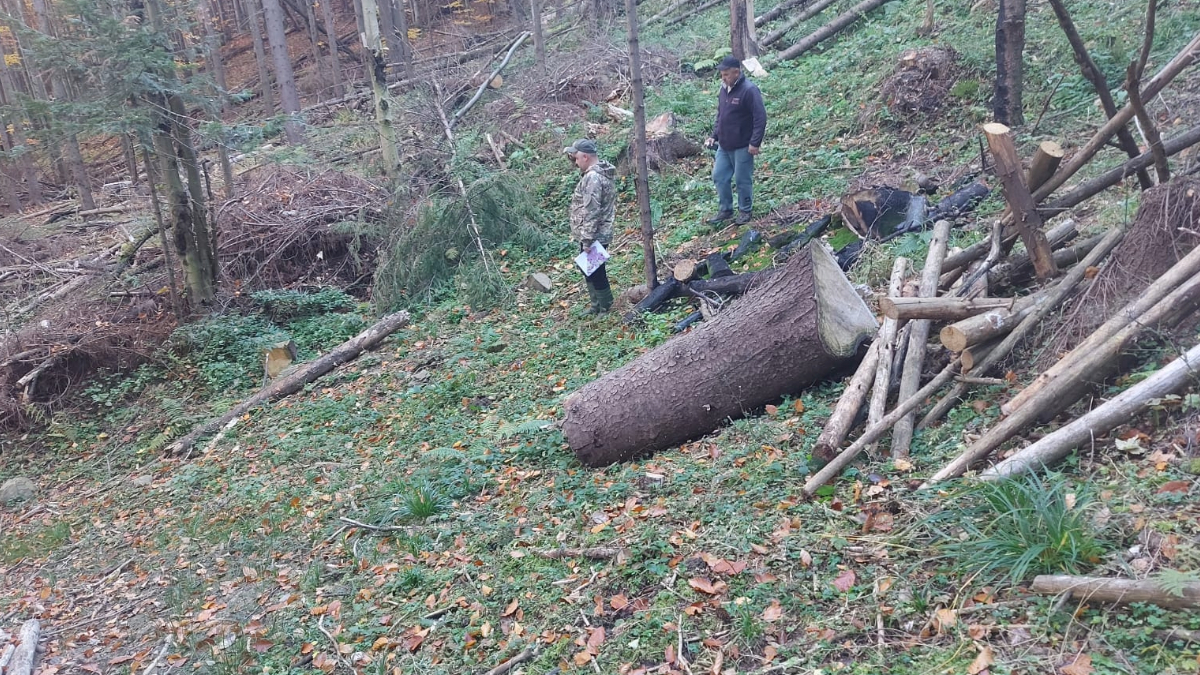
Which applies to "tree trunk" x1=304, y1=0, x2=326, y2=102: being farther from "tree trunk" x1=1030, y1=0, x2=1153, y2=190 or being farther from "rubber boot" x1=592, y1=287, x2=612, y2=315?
"tree trunk" x1=1030, y1=0, x2=1153, y2=190

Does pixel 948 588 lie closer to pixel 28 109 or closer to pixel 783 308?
pixel 783 308

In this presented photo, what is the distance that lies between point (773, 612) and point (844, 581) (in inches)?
14.8

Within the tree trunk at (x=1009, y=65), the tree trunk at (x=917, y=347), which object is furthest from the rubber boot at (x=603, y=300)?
the tree trunk at (x=1009, y=65)

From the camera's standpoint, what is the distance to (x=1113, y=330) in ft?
13.9

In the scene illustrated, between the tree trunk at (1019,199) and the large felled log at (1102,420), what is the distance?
1490 millimetres

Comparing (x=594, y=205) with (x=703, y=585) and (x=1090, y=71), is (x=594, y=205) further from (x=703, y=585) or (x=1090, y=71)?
(x=703, y=585)

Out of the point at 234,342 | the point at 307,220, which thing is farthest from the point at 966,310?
the point at 307,220

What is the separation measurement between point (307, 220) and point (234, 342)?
2.60 meters

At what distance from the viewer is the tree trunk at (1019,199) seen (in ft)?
16.2

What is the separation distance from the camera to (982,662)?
301 centimetres

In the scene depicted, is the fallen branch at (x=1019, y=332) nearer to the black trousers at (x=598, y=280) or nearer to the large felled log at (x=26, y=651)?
the black trousers at (x=598, y=280)

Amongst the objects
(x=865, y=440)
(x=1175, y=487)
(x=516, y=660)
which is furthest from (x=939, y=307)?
(x=516, y=660)

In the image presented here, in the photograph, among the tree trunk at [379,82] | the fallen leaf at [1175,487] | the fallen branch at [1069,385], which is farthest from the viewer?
the tree trunk at [379,82]

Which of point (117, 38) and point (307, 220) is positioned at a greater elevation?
point (117, 38)
